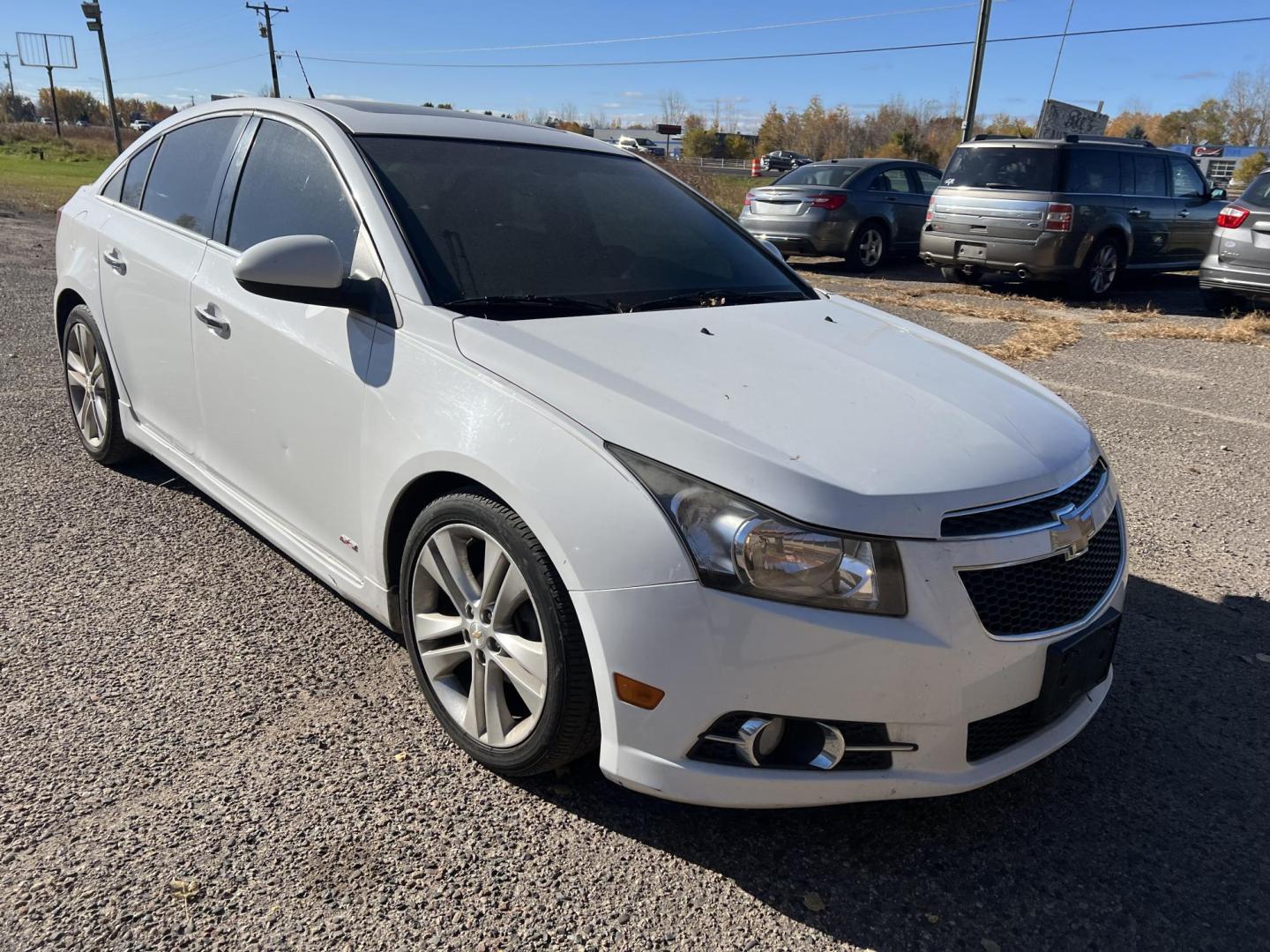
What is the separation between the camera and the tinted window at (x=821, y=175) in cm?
1406

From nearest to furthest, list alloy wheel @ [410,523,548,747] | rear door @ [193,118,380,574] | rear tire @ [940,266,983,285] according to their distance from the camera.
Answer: alloy wheel @ [410,523,548,747] → rear door @ [193,118,380,574] → rear tire @ [940,266,983,285]

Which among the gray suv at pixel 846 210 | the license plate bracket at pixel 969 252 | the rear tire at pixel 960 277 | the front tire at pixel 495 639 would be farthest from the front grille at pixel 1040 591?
the gray suv at pixel 846 210

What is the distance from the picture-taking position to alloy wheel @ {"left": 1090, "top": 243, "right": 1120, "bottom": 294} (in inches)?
449

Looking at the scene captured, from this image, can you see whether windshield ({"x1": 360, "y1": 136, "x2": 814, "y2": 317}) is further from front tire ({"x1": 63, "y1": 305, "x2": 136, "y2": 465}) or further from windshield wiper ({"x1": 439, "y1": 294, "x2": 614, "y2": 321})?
front tire ({"x1": 63, "y1": 305, "x2": 136, "y2": 465})

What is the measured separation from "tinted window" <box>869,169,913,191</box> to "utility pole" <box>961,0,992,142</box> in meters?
7.06

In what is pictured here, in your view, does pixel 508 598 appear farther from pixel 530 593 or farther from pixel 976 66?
pixel 976 66

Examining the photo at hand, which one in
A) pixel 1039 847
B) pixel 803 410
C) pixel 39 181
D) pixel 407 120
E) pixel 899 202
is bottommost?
pixel 1039 847

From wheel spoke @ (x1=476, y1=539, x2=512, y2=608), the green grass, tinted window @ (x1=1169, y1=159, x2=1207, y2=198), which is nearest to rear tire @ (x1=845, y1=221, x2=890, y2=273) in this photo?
tinted window @ (x1=1169, y1=159, x2=1207, y2=198)

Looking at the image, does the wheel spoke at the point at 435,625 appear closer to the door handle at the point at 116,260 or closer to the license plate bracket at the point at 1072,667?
the license plate bracket at the point at 1072,667

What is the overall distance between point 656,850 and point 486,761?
499mm

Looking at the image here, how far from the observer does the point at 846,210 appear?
13.7 metres

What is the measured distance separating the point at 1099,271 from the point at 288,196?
1078cm

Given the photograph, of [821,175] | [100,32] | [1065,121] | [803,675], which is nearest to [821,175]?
[821,175]

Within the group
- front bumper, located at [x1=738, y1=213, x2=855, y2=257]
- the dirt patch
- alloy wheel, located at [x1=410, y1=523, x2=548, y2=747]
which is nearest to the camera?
alloy wheel, located at [x1=410, y1=523, x2=548, y2=747]
